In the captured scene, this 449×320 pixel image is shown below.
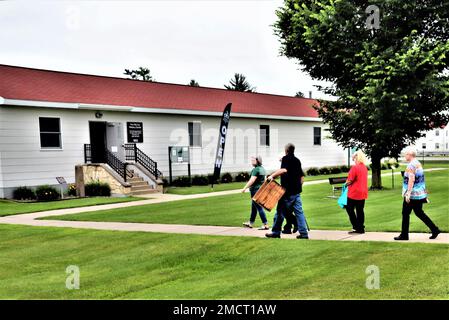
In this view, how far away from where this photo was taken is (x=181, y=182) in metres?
26.3

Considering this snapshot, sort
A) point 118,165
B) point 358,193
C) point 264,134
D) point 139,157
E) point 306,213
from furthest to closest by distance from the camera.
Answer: point 264,134 → point 139,157 → point 118,165 → point 306,213 → point 358,193

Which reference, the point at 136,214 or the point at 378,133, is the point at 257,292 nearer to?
the point at 136,214

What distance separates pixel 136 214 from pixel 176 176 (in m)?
12.2

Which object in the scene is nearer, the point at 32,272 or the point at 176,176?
the point at 32,272

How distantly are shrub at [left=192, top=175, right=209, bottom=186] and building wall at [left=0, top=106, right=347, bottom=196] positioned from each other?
87 cm

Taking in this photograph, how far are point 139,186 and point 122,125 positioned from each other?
3935mm

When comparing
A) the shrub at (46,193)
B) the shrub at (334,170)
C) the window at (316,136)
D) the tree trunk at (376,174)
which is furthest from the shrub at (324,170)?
the shrub at (46,193)

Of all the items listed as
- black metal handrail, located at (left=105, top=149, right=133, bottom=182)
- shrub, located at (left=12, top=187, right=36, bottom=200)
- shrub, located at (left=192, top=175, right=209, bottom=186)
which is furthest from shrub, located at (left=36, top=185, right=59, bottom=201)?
shrub, located at (left=192, top=175, right=209, bottom=186)

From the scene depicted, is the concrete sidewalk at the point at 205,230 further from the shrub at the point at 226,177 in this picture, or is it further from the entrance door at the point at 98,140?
the shrub at the point at 226,177

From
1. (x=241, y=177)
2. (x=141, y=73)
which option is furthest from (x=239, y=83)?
(x=241, y=177)

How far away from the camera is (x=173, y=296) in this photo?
6.18 m

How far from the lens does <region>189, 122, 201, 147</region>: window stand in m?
28.1

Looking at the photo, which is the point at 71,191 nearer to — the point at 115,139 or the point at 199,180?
the point at 115,139
